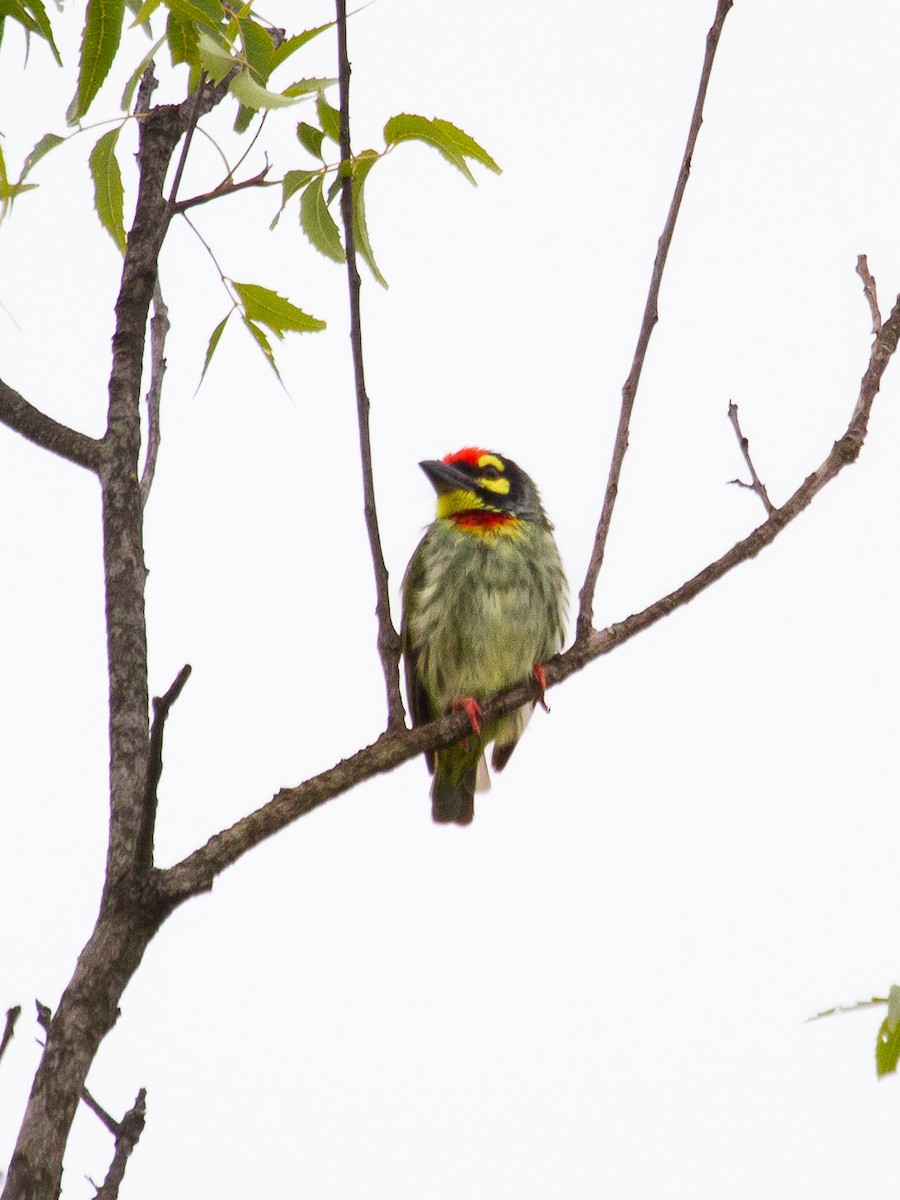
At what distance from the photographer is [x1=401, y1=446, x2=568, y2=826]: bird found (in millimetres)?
5547

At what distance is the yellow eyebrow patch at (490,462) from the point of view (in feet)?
20.0

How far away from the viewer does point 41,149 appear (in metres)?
2.73

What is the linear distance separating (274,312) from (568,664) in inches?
41.1

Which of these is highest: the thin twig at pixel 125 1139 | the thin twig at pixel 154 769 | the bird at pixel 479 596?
the bird at pixel 479 596

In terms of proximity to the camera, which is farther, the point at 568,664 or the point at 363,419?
the point at 568,664

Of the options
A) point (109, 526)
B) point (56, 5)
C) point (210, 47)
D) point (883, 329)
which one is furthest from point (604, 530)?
point (56, 5)

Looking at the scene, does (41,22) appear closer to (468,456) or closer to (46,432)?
(46,432)

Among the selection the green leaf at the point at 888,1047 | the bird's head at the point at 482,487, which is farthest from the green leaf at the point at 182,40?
the bird's head at the point at 482,487

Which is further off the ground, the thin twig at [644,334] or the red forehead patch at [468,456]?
the red forehead patch at [468,456]

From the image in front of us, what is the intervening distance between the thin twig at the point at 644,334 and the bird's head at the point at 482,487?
2566mm

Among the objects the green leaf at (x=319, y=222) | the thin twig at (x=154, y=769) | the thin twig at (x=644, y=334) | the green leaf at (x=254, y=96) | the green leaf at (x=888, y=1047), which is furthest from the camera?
the thin twig at (x=644, y=334)

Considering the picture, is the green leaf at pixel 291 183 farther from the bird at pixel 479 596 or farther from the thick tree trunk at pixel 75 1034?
the bird at pixel 479 596

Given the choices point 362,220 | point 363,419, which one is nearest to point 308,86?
point 362,220

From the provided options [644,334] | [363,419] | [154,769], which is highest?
[644,334]
